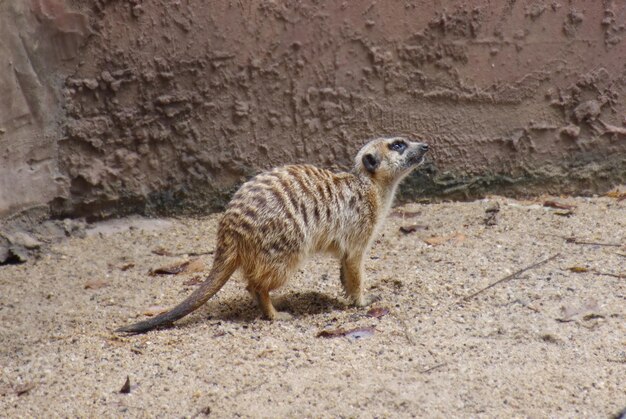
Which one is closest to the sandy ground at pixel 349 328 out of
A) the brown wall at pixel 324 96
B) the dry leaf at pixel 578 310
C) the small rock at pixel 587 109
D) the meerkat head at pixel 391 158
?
the dry leaf at pixel 578 310

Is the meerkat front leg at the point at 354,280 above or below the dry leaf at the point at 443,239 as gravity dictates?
above

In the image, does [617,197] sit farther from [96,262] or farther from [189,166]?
[96,262]

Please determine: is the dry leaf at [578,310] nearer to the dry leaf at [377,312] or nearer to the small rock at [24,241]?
the dry leaf at [377,312]

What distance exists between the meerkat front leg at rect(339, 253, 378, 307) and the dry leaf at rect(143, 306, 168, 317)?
0.79 meters

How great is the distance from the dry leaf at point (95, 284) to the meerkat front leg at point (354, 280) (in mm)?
1184

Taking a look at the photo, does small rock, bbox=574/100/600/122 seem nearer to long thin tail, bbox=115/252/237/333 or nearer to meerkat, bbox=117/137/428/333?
meerkat, bbox=117/137/428/333

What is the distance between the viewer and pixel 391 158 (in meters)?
4.11

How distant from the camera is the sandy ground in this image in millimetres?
2902

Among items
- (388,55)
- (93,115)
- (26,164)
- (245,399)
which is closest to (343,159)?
(388,55)

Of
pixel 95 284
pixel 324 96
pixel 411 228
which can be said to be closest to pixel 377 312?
pixel 411 228

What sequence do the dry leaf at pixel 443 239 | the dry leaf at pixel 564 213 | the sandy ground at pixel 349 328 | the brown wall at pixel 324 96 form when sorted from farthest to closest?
the dry leaf at pixel 564 213 < the brown wall at pixel 324 96 < the dry leaf at pixel 443 239 < the sandy ground at pixel 349 328

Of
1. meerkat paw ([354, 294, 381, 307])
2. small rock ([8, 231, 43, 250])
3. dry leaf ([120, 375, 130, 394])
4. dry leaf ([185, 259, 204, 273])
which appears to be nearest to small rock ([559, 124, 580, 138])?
meerkat paw ([354, 294, 381, 307])

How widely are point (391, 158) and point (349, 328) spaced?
930 mm

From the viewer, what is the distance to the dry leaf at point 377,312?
3.67 meters
